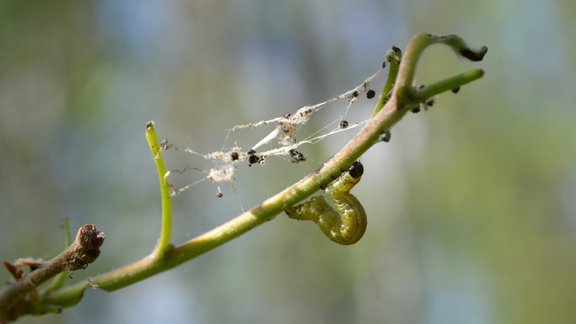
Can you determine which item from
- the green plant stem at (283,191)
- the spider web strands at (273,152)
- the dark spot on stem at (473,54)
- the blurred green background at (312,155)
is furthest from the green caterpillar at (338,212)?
the blurred green background at (312,155)

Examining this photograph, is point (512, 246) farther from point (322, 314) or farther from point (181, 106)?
point (181, 106)

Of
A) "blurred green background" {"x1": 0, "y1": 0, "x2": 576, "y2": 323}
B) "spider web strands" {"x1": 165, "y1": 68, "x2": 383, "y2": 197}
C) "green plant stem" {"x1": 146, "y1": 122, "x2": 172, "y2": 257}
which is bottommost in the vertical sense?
"green plant stem" {"x1": 146, "y1": 122, "x2": 172, "y2": 257}

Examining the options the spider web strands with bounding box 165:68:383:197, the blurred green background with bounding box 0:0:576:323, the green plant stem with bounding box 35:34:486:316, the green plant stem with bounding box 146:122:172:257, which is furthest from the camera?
the blurred green background with bounding box 0:0:576:323

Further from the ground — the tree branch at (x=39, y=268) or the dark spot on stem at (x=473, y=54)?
the dark spot on stem at (x=473, y=54)

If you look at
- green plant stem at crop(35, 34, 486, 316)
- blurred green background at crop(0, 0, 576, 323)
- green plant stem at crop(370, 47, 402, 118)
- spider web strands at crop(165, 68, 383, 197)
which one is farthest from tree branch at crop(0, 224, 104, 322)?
blurred green background at crop(0, 0, 576, 323)

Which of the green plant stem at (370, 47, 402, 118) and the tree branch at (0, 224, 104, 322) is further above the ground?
the green plant stem at (370, 47, 402, 118)

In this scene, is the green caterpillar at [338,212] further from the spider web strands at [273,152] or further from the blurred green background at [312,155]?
the blurred green background at [312,155]

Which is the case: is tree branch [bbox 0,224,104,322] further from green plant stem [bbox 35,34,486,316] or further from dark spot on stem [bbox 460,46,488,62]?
dark spot on stem [bbox 460,46,488,62]
